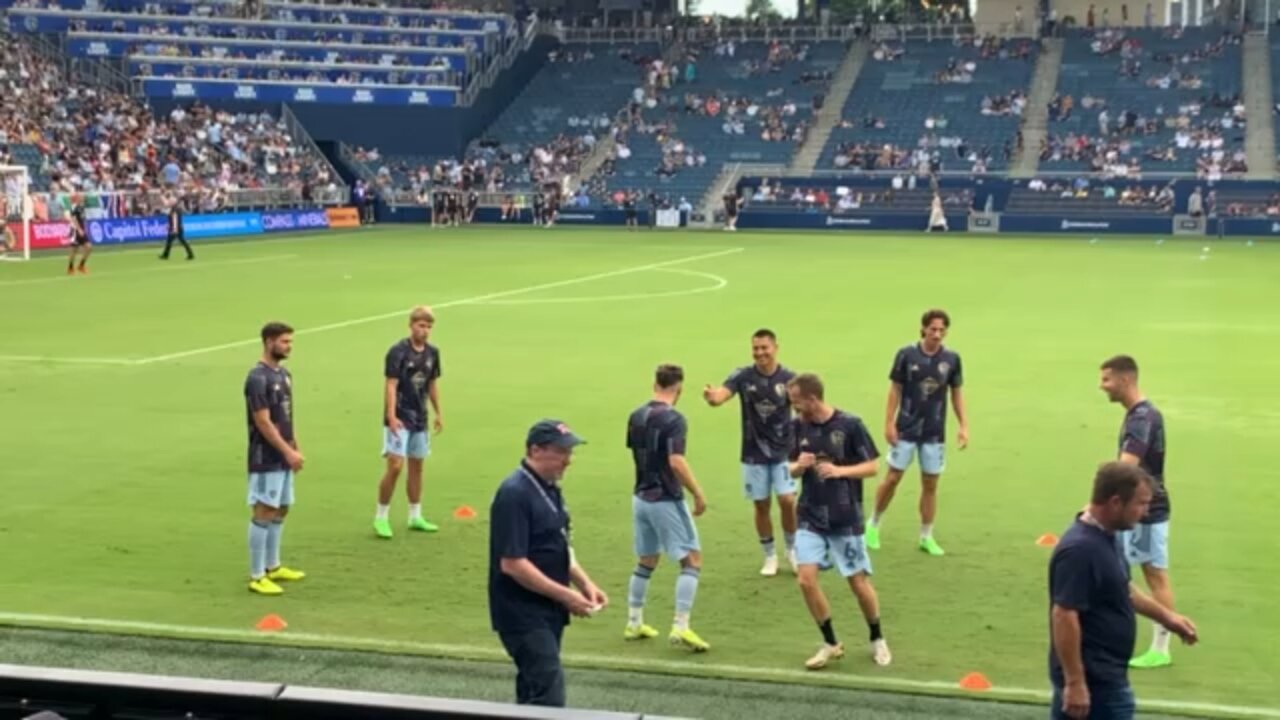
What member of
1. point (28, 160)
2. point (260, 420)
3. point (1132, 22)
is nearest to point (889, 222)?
point (1132, 22)

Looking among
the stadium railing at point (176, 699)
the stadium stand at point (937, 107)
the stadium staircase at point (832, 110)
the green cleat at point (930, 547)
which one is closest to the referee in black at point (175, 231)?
the stadium staircase at point (832, 110)

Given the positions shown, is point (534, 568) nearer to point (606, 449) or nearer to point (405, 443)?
point (405, 443)

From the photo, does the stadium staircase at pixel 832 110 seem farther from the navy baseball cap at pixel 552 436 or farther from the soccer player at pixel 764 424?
the navy baseball cap at pixel 552 436

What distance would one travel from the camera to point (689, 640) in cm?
1005

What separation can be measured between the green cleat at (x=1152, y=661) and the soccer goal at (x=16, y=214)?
40.8m

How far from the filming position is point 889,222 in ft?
208

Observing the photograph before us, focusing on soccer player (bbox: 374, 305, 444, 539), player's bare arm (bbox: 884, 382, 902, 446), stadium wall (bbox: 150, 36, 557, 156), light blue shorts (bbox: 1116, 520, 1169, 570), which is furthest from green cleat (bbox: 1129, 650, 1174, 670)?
stadium wall (bbox: 150, 36, 557, 156)

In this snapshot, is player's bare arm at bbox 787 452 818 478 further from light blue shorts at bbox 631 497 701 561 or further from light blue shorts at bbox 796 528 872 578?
light blue shorts at bbox 631 497 701 561

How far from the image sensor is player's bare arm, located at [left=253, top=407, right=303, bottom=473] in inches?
441

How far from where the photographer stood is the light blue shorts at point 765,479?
11.8 metres

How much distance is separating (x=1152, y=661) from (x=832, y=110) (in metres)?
64.1

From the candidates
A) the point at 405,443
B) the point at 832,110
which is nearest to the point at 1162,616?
the point at 405,443

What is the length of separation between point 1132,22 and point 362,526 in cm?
7487

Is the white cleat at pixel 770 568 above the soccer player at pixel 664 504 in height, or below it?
below
